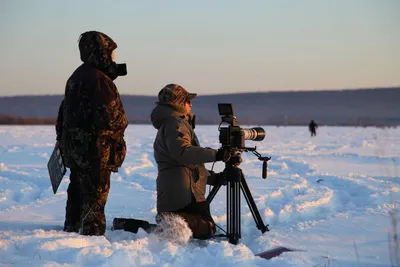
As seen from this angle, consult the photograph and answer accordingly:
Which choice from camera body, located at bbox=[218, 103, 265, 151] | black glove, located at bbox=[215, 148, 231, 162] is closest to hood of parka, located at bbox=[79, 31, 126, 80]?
camera body, located at bbox=[218, 103, 265, 151]

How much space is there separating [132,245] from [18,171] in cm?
706

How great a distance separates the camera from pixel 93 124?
4.61m

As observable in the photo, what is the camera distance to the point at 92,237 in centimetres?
444

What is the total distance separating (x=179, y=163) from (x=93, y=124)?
77 cm

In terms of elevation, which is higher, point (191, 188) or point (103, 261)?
point (191, 188)

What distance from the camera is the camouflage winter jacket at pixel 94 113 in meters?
4.57

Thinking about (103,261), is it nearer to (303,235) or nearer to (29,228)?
(29,228)

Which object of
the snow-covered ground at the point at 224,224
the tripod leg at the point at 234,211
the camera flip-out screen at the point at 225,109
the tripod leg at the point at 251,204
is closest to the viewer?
the snow-covered ground at the point at 224,224

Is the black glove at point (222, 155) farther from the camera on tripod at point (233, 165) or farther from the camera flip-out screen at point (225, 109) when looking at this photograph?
the camera flip-out screen at point (225, 109)

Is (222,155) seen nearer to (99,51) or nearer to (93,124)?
(93,124)

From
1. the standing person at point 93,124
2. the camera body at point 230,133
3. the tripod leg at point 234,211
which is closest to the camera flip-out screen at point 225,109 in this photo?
the camera body at point 230,133

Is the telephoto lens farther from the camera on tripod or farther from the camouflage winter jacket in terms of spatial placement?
the camouflage winter jacket

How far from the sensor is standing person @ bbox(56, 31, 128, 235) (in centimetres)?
459

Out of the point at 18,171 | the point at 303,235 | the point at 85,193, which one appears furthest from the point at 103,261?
the point at 18,171
